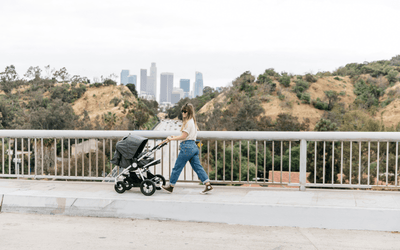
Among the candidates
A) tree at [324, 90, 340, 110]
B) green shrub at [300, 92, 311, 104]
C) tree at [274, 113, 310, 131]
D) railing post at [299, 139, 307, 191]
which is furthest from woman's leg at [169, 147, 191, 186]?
green shrub at [300, 92, 311, 104]

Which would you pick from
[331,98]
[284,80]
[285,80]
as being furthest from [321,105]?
[284,80]

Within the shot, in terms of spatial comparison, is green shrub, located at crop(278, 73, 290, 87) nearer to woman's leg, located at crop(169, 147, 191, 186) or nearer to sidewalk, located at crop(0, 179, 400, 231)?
sidewalk, located at crop(0, 179, 400, 231)

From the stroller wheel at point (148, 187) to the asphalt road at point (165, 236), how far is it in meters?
0.69

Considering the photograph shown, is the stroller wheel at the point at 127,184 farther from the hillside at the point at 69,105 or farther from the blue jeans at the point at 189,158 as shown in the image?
the hillside at the point at 69,105

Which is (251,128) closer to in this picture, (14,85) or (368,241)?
(368,241)

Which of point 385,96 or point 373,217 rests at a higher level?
point 385,96

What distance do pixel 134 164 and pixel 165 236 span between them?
1.82 m

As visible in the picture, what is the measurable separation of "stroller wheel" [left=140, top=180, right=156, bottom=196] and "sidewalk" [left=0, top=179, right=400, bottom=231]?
0.12 metres

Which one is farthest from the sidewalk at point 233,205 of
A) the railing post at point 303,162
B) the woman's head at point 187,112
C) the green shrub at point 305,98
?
the green shrub at point 305,98

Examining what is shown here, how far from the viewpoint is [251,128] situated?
62.6 m

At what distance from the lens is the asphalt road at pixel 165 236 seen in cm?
452

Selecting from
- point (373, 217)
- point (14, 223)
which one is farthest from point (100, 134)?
point (373, 217)

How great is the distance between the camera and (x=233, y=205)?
560cm

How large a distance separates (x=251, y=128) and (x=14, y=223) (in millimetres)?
58214
